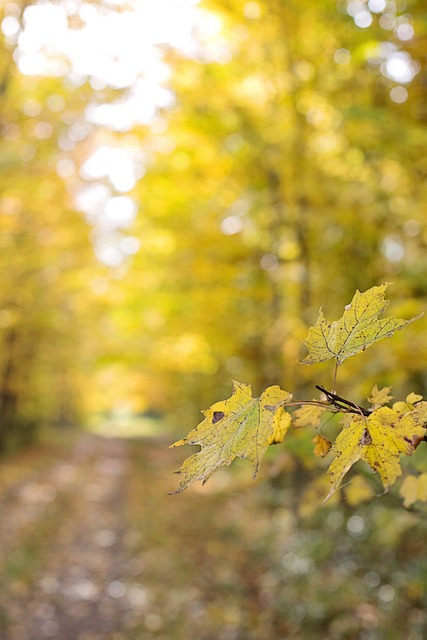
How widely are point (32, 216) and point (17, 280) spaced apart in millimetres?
1910

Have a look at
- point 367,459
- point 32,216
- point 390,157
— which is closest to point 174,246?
point 32,216

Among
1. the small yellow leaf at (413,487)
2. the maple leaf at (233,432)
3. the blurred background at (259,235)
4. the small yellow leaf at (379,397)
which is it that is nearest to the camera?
the maple leaf at (233,432)

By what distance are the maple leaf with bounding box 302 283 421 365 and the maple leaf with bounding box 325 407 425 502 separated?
11 cm

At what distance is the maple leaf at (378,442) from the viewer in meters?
0.93

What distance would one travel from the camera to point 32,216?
29.0 ft

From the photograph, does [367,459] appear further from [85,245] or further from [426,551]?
[85,245]

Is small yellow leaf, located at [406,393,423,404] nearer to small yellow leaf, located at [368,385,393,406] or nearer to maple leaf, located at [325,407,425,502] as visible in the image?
small yellow leaf, located at [368,385,393,406]

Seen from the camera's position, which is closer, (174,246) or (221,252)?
(221,252)

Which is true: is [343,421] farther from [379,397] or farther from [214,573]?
[214,573]

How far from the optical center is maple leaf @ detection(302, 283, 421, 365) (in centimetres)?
95

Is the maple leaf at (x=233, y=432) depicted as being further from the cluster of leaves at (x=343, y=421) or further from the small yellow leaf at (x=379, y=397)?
the small yellow leaf at (x=379, y=397)

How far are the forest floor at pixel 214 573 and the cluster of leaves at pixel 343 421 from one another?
278 cm

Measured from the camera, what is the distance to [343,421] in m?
0.99

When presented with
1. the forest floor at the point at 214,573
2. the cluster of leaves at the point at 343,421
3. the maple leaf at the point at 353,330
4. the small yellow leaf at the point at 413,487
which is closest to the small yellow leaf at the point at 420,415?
the cluster of leaves at the point at 343,421
